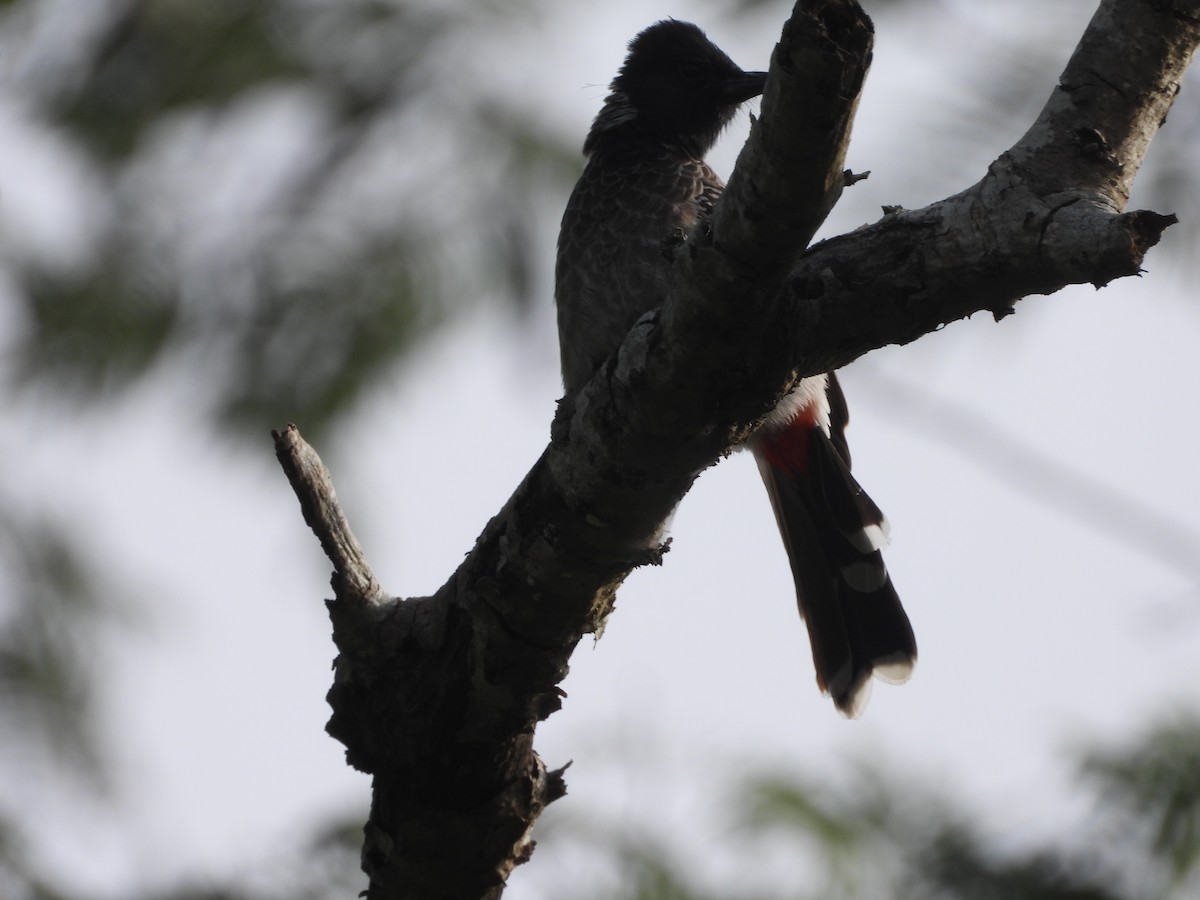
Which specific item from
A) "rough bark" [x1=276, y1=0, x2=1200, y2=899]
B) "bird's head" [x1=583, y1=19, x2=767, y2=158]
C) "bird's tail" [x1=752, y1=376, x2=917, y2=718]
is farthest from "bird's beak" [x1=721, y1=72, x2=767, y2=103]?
"rough bark" [x1=276, y1=0, x2=1200, y2=899]

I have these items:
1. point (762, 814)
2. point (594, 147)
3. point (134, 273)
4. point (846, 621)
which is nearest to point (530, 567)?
point (762, 814)

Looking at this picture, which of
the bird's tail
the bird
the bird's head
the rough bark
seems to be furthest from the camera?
the bird's head

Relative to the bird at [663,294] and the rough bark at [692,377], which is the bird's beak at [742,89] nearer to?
the bird at [663,294]

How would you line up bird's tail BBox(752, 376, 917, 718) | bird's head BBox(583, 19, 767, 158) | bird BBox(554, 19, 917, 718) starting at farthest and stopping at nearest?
1. bird's head BBox(583, 19, 767, 158)
2. bird's tail BBox(752, 376, 917, 718)
3. bird BBox(554, 19, 917, 718)

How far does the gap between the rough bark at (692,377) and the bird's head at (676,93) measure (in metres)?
2.23

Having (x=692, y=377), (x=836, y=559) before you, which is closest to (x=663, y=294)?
(x=836, y=559)

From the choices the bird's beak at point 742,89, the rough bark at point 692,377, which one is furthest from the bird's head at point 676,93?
the rough bark at point 692,377

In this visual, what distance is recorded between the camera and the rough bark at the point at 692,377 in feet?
7.16

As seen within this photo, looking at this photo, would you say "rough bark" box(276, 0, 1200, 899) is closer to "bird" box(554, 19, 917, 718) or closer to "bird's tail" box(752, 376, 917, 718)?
"bird" box(554, 19, 917, 718)

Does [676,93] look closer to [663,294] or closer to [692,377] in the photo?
[663,294]

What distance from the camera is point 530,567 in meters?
2.89

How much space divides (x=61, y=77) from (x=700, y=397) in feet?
7.90

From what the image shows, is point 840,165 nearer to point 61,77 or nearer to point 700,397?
point 700,397

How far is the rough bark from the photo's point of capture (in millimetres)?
2182
